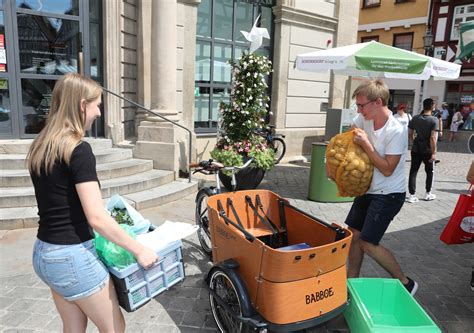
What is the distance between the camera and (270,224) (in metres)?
3.32

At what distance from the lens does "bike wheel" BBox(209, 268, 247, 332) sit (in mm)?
2512

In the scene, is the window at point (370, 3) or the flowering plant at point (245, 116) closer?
the flowering plant at point (245, 116)

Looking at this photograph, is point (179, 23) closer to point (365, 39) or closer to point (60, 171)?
point (60, 171)

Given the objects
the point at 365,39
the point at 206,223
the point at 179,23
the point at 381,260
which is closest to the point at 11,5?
the point at 179,23

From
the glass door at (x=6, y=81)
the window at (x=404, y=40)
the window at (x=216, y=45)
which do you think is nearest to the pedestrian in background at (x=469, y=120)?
the window at (x=404, y=40)

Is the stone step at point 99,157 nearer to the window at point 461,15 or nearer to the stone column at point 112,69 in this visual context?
the stone column at point 112,69

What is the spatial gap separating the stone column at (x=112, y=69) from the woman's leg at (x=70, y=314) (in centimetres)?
585

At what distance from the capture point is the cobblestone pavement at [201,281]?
9.76 ft

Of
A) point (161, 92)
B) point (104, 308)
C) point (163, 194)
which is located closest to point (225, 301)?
point (104, 308)

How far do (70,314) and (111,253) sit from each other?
42 centimetres

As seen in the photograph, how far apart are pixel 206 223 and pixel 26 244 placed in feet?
6.90

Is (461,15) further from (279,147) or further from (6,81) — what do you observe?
(6,81)

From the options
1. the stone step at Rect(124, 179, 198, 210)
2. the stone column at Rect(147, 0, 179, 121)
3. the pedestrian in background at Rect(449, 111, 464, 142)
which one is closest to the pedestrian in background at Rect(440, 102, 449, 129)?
the pedestrian in background at Rect(449, 111, 464, 142)

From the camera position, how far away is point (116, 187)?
5797 mm
